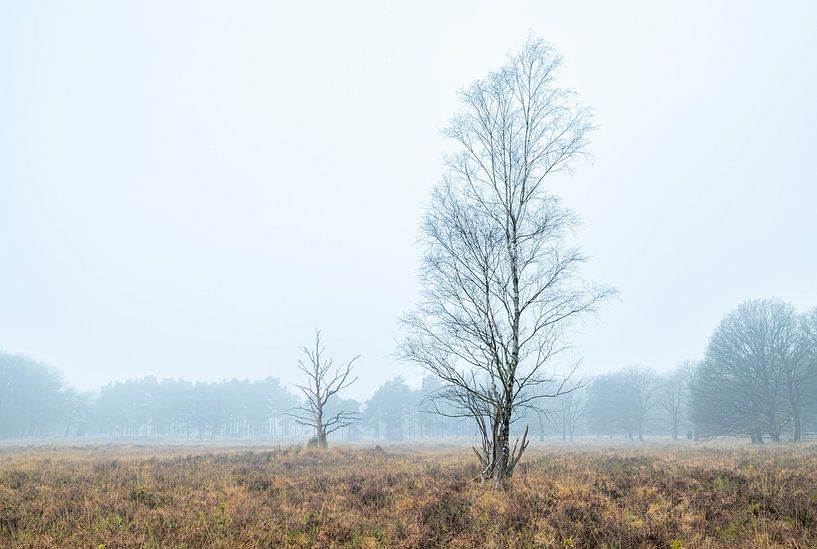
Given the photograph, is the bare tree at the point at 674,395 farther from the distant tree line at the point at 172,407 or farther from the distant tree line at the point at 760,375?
the distant tree line at the point at 172,407

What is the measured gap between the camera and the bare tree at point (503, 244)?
12117 mm

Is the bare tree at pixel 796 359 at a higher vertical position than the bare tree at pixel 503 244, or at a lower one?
lower

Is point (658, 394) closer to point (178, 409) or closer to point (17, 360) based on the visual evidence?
point (178, 409)

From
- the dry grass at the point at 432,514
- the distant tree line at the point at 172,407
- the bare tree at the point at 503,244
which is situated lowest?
the distant tree line at the point at 172,407

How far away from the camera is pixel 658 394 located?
7756 centimetres

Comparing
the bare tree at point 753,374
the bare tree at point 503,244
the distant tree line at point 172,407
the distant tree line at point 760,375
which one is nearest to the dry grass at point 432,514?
the bare tree at point 503,244

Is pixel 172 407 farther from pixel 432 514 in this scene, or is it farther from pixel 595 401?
pixel 432 514

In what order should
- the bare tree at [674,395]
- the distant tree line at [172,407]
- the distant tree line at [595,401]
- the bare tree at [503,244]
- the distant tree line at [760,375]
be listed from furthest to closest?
the distant tree line at [172,407]
the bare tree at [674,395]
the distant tree line at [595,401]
the distant tree line at [760,375]
the bare tree at [503,244]

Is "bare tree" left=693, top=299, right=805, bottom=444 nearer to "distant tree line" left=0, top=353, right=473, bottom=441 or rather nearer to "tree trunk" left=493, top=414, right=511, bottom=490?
"tree trunk" left=493, top=414, right=511, bottom=490

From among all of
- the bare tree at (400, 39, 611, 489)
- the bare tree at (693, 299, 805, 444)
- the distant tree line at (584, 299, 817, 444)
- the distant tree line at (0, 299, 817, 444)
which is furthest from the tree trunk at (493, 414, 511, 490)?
the distant tree line at (584, 299, 817, 444)

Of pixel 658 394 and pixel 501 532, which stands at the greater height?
pixel 501 532

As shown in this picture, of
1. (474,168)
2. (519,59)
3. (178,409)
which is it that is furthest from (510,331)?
(178,409)

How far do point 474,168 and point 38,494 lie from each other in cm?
1385

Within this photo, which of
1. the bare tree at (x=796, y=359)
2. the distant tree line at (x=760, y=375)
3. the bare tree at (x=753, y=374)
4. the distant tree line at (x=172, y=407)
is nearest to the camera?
the bare tree at (x=796, y=359)
